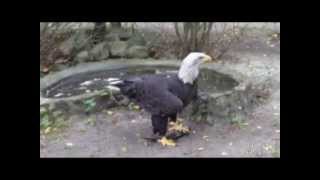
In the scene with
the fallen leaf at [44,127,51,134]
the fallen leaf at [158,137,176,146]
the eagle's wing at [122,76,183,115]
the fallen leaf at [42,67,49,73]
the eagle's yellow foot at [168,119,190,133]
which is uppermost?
the fallen leaf at [42,67,49,73]

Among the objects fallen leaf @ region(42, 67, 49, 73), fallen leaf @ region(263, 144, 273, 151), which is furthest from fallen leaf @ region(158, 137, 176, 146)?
fallen leaf @ region(42, 67, 49, 73)

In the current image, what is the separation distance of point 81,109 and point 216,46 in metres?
2.50

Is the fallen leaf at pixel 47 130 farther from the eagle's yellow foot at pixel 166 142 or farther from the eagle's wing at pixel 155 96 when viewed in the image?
the eagle's yellow foot at pixel 166 142

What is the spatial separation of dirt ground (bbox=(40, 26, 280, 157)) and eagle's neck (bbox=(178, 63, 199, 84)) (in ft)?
1.84

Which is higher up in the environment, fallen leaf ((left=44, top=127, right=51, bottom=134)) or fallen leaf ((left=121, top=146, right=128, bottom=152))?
fallen leaf ((left=44, top=127, right=51, bottom=134))

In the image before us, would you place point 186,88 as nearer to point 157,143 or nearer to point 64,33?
point 157,143

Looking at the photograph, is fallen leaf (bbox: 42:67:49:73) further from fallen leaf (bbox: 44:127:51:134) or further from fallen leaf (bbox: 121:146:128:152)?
fallen leaf (bbox: 121:146:128:152)

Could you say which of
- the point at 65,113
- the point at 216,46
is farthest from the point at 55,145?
the point at 216,46

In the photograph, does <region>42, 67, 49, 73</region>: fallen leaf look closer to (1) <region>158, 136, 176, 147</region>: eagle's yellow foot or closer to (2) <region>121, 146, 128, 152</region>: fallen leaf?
(2) <region>121, 146, 128, 152</region>: fallen leaf

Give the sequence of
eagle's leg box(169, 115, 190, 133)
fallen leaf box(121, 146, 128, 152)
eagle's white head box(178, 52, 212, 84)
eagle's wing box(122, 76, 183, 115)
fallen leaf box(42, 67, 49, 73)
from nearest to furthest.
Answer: eagle's wing box(122, 76, 183, 115), fallen leaf box(121, 146, 128, 152), eagle's white head box(178, 52, 212, 84), eagle's leg box(169, 115, 190, 133), fallen leaf box(42, 67, 49, 73)

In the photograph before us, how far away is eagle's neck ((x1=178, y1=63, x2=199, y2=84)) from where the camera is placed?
6.08 metres

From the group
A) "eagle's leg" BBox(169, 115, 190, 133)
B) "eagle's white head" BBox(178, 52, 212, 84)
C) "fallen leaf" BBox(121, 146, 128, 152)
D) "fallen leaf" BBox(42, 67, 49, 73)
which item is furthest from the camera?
"fallen leaf" BBox(42, 67, 49, 73)

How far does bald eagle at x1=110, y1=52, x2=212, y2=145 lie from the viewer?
5.91m

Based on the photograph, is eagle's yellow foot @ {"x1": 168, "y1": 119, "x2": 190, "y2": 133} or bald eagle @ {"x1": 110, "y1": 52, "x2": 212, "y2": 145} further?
eagle's yellow foot @ {"x1": 168, "y1": 119, "x2": 190, "y2": 133}
